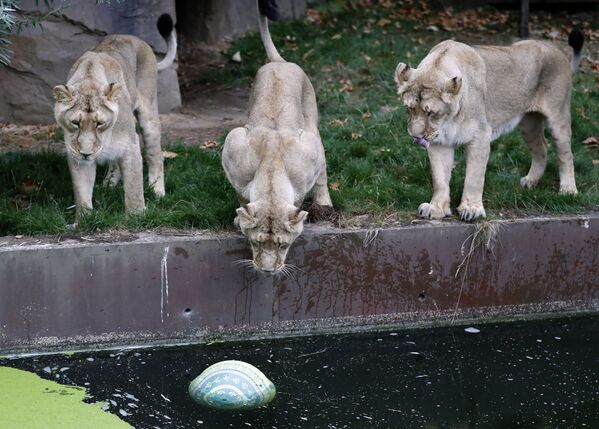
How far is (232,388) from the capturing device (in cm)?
630

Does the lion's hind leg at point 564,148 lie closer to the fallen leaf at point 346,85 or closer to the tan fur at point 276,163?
the tan fur at point 276,163

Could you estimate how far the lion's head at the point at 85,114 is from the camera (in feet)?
24.1

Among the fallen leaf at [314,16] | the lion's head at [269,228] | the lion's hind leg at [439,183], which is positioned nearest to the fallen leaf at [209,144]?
the lion's hind leg at [439,183]

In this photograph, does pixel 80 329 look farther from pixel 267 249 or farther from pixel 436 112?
pixel 436 112

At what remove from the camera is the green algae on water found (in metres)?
6.18

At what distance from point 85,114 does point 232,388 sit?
7.54ft

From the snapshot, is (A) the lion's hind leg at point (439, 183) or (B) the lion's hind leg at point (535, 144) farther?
(B) the lion's hind leg at point (535, 144)

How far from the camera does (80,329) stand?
7328 millimetres

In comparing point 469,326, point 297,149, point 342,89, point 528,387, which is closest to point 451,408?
point 528,387

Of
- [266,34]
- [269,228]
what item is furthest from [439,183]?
[266,34]

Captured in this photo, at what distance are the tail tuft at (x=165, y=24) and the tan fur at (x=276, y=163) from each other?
1.50 m

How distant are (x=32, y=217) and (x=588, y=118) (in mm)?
5733

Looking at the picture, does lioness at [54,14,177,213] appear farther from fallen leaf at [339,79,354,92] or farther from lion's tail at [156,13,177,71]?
fallen leaf at [339,79,354,92]

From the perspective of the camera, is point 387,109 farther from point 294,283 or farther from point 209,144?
point 294,283
